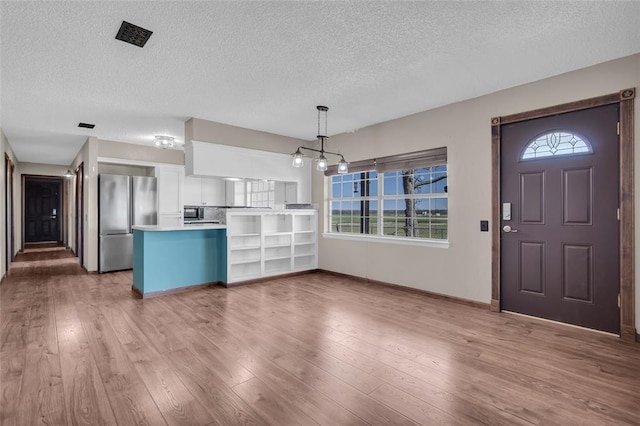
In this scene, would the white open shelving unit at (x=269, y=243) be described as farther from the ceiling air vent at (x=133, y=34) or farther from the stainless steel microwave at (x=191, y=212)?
the ceiling air vent at (x=133, y=34)

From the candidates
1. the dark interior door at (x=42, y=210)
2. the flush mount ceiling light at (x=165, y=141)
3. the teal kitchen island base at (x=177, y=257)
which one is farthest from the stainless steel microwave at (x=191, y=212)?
the dark interior door at (x=42, y=210)

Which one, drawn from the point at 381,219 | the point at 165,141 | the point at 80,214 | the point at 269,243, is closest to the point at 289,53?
the point at 381,219

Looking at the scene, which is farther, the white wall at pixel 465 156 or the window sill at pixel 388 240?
the window sill at pixel 388 240

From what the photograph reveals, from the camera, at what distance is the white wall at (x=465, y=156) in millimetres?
3170

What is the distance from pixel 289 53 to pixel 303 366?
2662 mm

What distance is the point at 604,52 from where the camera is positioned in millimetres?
2881

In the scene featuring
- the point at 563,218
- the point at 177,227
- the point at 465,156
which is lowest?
the point at 177,227

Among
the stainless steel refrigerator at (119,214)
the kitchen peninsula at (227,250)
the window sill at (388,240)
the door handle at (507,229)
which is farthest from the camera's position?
the stainless steel refrigerator at (119,214)

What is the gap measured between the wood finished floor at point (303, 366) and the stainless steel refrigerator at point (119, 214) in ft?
7.31

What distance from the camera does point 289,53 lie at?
288 cm

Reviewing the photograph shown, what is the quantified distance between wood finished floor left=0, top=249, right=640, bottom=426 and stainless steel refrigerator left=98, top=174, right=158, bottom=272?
2.23 meters

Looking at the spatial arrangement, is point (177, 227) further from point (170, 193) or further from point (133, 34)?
point (170, 193)

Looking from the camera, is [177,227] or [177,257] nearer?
→ [177,227]

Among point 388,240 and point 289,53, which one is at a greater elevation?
point 289,53
